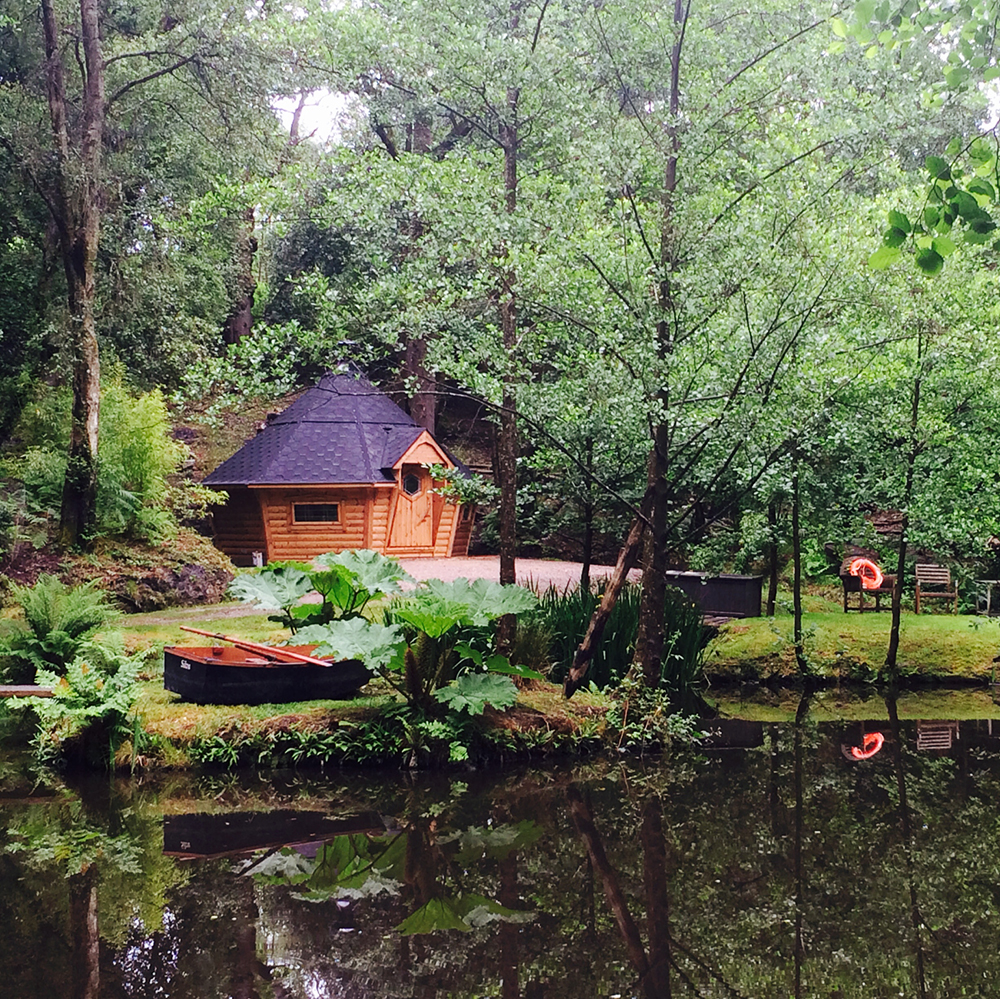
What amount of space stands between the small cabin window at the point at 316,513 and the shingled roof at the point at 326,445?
70 centimetres

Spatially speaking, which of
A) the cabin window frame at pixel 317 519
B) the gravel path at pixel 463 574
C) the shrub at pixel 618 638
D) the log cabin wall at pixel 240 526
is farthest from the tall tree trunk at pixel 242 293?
the shrub at pixel 618 638

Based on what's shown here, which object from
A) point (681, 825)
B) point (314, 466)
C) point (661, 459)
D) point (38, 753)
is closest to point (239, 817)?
point (38, 753)

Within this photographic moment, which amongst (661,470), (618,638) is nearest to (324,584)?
(618,638)

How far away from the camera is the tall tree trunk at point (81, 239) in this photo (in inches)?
592

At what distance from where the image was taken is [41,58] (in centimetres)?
1680

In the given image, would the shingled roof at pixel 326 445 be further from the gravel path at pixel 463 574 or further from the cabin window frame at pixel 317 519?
the gravel path at pixel 463 574

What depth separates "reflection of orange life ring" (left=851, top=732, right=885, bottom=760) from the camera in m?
8.88

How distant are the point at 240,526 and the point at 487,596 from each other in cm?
1249

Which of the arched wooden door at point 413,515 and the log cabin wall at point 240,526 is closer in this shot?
the log cabin wall at point 240,526

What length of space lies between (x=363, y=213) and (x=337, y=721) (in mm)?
4845

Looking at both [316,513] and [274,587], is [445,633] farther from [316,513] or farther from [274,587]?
[316,513]

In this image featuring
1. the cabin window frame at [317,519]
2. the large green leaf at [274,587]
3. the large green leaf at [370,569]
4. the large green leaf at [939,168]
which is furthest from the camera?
the cabin window frame at [317,519]

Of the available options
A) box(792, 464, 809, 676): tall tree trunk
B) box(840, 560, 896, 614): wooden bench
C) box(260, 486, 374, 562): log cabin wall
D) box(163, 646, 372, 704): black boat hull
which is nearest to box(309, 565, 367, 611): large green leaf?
box(163, 646, 372, 704): black boat hull

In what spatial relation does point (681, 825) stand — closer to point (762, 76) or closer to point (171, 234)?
point (762, 76)
